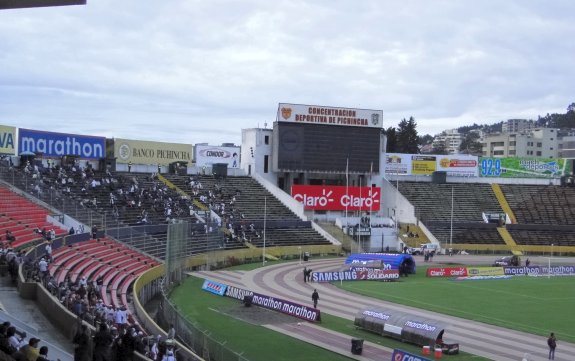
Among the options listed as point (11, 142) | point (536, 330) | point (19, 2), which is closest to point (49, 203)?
point (11, 142)

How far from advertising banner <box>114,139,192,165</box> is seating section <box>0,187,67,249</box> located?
31637mm

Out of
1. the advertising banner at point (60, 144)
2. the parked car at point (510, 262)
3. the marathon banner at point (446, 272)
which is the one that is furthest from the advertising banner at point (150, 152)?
the parked car at point (510, 262)

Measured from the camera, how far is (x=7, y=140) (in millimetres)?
63750

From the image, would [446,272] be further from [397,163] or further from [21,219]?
[397,163]

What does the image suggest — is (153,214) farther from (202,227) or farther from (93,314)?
(93,314)

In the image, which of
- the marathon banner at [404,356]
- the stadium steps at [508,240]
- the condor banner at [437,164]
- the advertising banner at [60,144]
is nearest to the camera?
the marathon banner at [404,356]

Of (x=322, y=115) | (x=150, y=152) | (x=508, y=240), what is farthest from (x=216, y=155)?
(x=508, y=240)

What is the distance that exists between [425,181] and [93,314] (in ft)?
246

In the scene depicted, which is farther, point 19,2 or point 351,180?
point 351,180

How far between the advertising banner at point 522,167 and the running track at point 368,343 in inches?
2099

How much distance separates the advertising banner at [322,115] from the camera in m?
80.2

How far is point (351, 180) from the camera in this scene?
86.4m

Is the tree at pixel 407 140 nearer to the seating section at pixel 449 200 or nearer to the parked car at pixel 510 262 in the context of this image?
the seating section at pixel 449 200

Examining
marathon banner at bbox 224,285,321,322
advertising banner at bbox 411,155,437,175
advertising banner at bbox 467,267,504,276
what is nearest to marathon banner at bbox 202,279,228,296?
marathon banner at bbox 224,285,321,322
